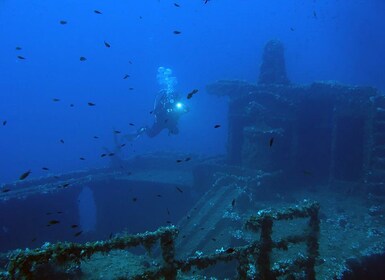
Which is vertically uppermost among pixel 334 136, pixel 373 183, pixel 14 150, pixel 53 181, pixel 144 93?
pixel 144 93

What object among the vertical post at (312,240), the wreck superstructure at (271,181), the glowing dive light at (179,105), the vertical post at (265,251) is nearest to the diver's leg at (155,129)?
the glowing dive light at (179,105)

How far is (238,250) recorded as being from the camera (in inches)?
179

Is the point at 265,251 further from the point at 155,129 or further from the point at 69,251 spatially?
the point at 155,129

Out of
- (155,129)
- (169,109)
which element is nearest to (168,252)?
(169,109)

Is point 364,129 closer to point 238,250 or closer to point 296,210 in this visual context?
point 296,210

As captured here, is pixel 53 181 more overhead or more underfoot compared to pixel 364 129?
more underfoot

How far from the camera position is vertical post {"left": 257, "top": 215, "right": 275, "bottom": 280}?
470cm

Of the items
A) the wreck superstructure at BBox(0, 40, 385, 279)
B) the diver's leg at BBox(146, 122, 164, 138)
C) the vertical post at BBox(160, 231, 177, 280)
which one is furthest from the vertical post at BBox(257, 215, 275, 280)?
the diver's leg at BBox(146, 122, 164, 138)

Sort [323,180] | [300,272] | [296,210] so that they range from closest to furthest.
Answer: [296,210] → [300,272] → [323,180]

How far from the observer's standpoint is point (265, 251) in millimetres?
4699

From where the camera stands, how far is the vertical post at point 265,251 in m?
4.70

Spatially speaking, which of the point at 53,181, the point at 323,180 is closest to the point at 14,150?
the point at 53,181

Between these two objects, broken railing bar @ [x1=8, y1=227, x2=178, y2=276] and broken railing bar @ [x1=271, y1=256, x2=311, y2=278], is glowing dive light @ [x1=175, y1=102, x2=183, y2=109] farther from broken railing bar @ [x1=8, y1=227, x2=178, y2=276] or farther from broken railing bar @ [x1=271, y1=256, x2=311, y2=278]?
broken railing bar @ [x1=8, y1=227, x2=178, y2=276]

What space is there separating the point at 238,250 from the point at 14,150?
119003 millimetres
